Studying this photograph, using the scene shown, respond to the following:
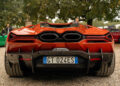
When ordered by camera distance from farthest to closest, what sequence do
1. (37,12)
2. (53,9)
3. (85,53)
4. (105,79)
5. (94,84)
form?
1. (37,12)
2. (53,9)
3. (105,79)
4. (94,84)
5. (85,53)

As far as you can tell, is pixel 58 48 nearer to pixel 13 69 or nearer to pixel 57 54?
pixel 57 54

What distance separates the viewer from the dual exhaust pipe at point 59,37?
3387 mm

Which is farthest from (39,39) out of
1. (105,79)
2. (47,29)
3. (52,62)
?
(105,79)

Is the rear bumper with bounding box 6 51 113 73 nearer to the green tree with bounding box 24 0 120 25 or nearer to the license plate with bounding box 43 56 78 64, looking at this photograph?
the license plate with bounding box 43 56 78 64

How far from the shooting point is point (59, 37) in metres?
3.42

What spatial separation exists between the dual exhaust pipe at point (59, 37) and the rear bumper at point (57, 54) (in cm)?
26

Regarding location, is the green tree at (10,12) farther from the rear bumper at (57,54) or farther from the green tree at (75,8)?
the rear bumper at (57,54)

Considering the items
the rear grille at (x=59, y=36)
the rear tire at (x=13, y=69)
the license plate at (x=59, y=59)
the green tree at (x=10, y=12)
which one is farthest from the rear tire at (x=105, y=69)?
the green tree at (x=10, y=12)

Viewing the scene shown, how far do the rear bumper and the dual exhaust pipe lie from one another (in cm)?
26

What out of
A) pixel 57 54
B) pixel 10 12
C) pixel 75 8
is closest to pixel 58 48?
pixel 57 54

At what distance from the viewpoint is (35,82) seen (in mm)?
3676

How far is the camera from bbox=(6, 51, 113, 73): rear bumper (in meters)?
3.27

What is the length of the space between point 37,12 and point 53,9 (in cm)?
290

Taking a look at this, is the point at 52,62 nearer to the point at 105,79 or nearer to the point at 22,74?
the point at 22,74
